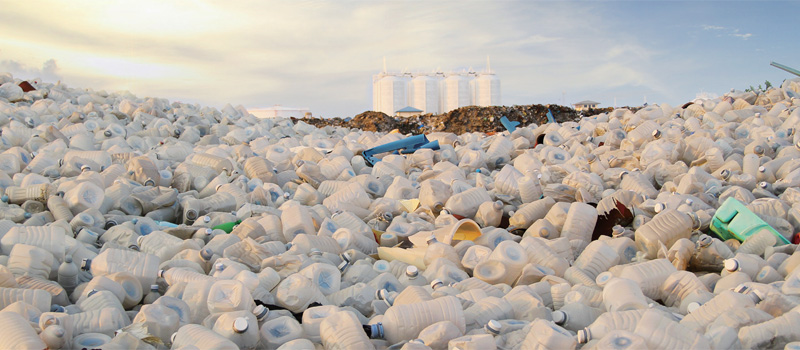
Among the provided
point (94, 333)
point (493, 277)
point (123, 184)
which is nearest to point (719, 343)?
point (493, 277)

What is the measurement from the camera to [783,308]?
212 centimetres

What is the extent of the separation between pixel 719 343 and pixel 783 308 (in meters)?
0.46

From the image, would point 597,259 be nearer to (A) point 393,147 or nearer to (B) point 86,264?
(B) point 86,264

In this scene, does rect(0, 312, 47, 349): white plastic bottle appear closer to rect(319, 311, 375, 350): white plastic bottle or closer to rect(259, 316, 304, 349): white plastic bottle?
rect(259, 316, 304, 349): white plastic bottle

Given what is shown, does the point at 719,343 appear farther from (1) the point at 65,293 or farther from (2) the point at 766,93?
(2) the point at 766,93

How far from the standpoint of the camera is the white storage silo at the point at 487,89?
26203mm

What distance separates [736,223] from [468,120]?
945cm

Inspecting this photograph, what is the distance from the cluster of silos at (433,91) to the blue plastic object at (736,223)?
76.0 feet

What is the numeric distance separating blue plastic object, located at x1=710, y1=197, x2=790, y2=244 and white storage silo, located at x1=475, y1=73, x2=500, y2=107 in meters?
23.2

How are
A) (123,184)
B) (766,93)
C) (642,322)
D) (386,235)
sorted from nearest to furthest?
(642,322) → (386,235) → (123,184) → (766,93)

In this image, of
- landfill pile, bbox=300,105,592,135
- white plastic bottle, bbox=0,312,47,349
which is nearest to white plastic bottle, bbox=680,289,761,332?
white plastic bottle, bbox=0,312,47,349

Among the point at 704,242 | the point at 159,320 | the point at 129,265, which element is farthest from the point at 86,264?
the point at 704,242

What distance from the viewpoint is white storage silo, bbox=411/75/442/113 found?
26.7 meters

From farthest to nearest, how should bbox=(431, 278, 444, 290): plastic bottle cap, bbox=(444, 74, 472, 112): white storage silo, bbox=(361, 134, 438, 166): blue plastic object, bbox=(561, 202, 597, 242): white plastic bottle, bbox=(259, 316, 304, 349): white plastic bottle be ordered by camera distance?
bbox=(444, 74, 472, 112): white storage silo
bbox=(361, 134, 438, 166): blue plastic object
bbox=(561, 202, 597, 242): white plastic bottle
bbox=(431, 278, 444, 290): plastic bottle cap
bbox=(259, 316, 304, 349): white plastic bottle
